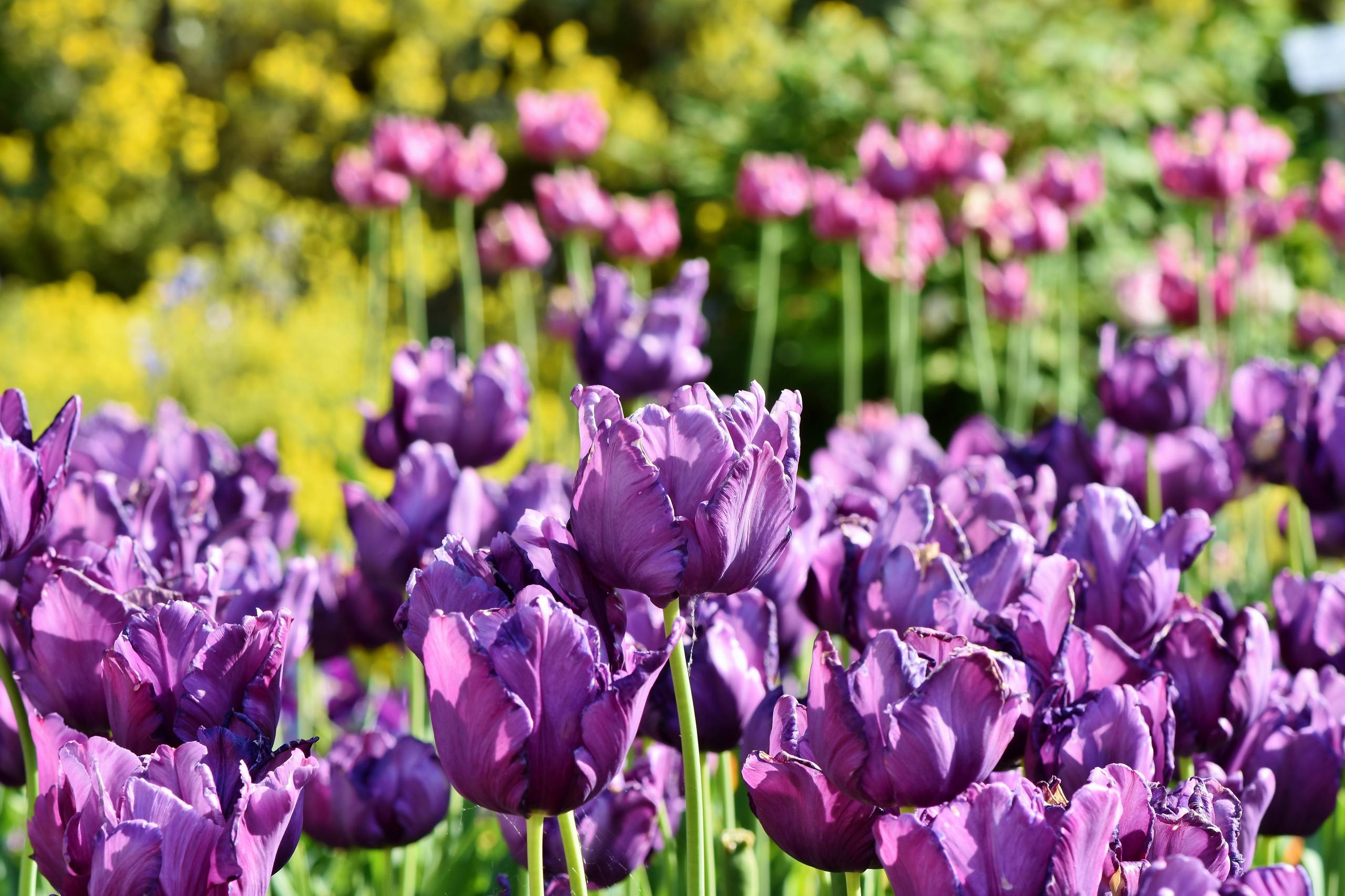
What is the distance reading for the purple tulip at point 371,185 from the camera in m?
3.22

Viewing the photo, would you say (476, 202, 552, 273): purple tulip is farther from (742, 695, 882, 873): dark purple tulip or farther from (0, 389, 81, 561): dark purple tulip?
(742, 695, 882, 873): dark purple tulip

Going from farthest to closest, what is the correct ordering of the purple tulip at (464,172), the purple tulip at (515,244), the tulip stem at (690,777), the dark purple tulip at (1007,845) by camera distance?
the purple tulip at (515,244) → the purple tulip at (464,172) → the tulip stem at (690,777) → the dark purple tulip at (1007,845)

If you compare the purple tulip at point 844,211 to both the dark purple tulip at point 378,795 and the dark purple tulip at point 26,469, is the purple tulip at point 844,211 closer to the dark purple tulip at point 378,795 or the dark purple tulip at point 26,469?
the dark purple tulip at point 378,795

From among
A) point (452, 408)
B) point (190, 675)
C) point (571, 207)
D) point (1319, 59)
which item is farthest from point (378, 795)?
point (1319, 59)

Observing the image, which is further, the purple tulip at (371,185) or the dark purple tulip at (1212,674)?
the purple tulip at (371,185)

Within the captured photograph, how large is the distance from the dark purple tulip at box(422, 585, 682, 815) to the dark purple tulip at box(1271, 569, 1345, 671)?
0.69 metres

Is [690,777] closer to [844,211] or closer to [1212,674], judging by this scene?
[1212,674]

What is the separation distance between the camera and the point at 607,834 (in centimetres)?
98

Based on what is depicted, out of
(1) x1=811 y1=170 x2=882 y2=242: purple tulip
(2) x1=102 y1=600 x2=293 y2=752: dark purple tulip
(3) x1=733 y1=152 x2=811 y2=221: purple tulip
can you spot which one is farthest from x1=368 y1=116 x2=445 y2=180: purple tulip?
(2) x1=102 y1=600 x2=293 y2=752: dark purple tulip

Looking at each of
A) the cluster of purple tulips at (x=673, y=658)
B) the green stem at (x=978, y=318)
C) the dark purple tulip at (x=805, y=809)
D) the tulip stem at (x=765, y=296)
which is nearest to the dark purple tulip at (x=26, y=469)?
the cluster of purple tulips at (x=673, y=658)

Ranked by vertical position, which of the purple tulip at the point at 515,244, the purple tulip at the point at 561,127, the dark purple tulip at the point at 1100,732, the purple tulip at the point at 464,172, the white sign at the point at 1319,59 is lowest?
the dark purple tulip at the point at 1100,732

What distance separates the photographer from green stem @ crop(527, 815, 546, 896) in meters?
0.72

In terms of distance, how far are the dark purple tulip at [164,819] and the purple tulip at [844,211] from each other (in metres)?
2.84

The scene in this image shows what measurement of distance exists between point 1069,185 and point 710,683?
108 inches
